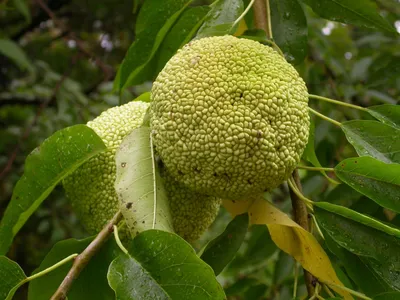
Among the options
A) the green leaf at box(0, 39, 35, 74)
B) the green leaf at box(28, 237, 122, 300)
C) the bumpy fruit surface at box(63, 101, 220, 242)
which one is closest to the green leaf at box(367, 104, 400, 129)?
the bumpy fruit surface at box(63, 101, 220, 242)

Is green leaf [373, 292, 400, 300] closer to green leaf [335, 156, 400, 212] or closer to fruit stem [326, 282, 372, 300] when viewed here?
fruit stem [326, 282, 372, 300]

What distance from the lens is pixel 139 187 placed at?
0.98m

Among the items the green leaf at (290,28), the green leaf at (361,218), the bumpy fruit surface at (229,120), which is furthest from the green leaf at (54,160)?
the green leaf at (290,28)

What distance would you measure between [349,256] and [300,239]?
4.0 inches

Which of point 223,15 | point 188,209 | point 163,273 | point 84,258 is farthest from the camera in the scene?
point 223,15

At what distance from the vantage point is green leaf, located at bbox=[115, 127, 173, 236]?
3.08 feet

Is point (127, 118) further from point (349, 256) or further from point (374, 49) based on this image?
point (374, 49)

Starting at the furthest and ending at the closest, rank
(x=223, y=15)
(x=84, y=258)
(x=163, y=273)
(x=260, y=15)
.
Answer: (x=260, y=15)
(x=223, y=15)
(x=84, y=258)
(x=163, y=273)

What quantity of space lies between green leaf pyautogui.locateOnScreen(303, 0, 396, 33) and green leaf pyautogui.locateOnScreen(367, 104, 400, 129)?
0.86 feet

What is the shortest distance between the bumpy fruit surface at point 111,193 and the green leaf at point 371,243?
24 centimetres

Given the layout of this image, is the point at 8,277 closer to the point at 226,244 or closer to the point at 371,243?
the point at 226,244

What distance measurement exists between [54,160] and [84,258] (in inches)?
7.7

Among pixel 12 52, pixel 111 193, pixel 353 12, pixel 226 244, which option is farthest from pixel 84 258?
pixel 12 52

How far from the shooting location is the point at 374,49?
2.90 m
